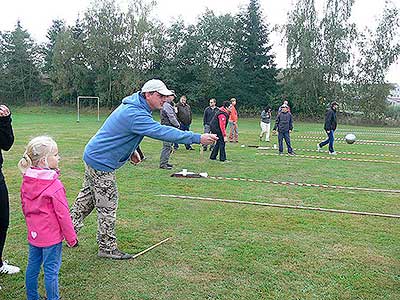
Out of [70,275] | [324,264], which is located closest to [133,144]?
[70,275]

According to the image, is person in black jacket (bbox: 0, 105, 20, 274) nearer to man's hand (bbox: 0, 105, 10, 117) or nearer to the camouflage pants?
man's hand (bbox: 0, 105, 10, 117)

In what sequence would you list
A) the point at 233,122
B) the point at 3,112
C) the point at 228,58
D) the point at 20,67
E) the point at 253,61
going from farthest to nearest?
the point at 20,67 → the point at 228,58 → the point at 253,61 → the point at 233,122 → the point at 3,112

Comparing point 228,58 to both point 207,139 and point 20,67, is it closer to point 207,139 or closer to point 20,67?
point 20,67

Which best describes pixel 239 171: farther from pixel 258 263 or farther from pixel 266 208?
pixel 258 263

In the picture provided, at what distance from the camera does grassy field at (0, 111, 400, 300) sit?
158 inches

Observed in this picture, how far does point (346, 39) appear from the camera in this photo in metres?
39.8

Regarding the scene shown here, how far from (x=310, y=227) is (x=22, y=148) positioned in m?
11.4

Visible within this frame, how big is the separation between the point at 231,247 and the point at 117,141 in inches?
→ 74.7

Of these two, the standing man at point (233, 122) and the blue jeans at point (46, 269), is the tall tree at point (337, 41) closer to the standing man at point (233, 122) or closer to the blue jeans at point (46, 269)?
the standing man at point (233, 122)

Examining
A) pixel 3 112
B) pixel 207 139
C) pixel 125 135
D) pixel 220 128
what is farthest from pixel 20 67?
pixel 207 139

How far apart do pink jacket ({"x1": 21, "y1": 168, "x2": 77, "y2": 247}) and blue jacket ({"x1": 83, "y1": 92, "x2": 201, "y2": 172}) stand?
3.51ft

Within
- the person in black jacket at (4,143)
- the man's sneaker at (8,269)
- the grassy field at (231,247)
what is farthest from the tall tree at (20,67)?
the person in black jacket at (4,143)

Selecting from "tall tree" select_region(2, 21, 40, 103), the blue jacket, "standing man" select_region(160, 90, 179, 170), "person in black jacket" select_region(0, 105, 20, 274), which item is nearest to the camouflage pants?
the blue jacket

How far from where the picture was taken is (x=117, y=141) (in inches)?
177
